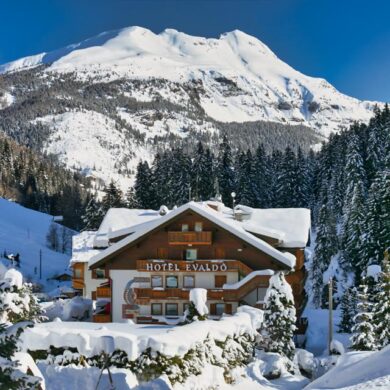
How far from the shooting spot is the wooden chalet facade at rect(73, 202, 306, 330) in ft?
113

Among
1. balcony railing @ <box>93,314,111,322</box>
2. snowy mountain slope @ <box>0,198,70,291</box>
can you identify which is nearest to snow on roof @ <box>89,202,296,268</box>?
balcony railing @ <box>93,314,111,322</box>

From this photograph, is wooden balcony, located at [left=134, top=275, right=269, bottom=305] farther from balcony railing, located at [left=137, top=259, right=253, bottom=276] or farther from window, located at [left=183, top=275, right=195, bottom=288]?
balcony railing, located at [left=137, top=259, right=253, bottom=276]

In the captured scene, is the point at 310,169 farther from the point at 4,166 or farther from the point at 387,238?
the point at 4,166

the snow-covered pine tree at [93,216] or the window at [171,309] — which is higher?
the snow-covered pine tree at [93,216]

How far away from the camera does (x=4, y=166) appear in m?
158

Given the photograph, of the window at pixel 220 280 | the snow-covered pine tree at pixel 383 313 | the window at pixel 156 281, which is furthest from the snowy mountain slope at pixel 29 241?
the snow-covered pine tree at pixel 383 313

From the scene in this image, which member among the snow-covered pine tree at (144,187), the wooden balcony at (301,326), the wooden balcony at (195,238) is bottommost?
the wooden balcony at (301,326)

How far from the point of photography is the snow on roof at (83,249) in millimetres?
43984

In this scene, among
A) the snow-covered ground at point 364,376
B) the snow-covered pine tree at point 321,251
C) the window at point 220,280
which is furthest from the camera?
the snow-covered pine tree at point 321,251

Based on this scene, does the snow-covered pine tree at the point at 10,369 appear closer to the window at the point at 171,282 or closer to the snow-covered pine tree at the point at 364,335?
the snow-covered pine tree at the point at 364,335

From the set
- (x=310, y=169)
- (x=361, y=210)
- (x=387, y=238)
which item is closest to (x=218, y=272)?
(x=387, y=238)

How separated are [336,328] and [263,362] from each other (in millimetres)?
20850

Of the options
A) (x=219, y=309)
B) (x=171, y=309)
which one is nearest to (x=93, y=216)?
(x=171, y=309)

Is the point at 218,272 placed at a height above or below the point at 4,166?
below
